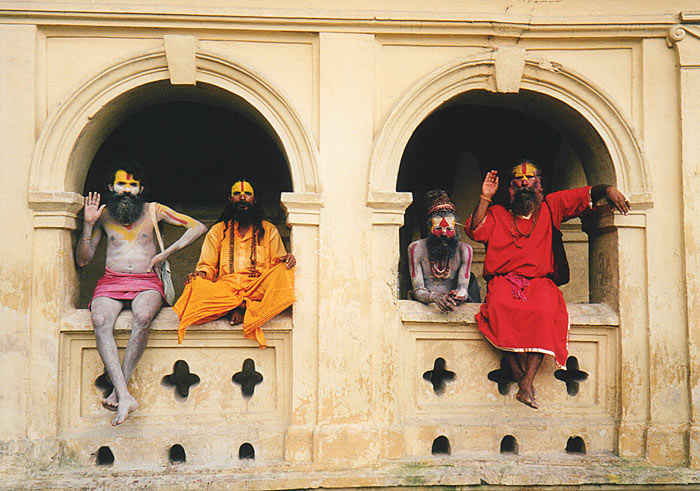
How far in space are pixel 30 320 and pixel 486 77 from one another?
4.64 meters

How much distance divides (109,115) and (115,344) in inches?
84.2

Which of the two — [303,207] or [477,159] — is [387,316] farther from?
[477,159]

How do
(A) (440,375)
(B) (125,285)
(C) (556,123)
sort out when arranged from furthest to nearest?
(C) (556,123)
(A) (440,375)
(B) (125,285)

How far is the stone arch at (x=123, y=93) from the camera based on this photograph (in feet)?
19.9

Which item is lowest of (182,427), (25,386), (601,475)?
(601,475)

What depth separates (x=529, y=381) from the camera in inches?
240

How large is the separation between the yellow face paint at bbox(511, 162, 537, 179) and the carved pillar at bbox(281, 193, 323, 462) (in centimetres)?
190

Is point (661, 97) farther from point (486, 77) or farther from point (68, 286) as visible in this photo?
point (68, 286)

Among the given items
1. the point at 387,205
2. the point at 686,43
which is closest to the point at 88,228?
the point at 387,205

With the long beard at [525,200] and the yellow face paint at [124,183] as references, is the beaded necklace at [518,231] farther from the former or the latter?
the yellow face paint at [124,183]

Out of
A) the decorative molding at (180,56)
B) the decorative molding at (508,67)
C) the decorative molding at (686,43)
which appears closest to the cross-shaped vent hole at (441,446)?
the decorative molding at (508,67)

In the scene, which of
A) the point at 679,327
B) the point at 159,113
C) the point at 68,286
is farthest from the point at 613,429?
the point at 159,113

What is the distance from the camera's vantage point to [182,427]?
241 inches

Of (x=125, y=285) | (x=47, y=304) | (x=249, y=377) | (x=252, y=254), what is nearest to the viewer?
(x=47, y=304)
